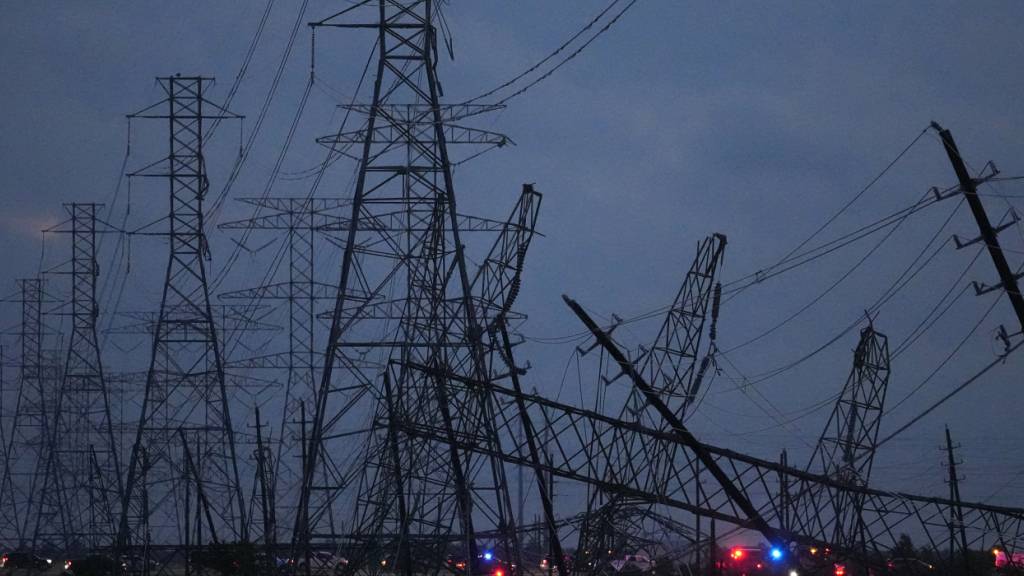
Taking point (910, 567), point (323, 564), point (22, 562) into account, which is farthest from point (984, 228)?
point (22, 562)

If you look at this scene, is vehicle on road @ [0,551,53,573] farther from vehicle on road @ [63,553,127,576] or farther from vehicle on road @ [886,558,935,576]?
vehicle on road @ [886,558,935,576]

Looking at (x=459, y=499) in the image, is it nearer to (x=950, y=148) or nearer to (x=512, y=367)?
(x=512, y=367)

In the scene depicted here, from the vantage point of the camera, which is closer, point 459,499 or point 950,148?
point 950,148

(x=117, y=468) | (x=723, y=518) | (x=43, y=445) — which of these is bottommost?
(x=723, y=518)

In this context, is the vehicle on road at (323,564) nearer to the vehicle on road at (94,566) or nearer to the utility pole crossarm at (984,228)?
the vehicle on road at (94,566)

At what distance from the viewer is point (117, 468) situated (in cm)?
7212

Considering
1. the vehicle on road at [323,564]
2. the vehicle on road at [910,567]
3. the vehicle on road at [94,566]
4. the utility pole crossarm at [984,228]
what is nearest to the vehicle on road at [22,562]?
the vehicle on road at [94,566]

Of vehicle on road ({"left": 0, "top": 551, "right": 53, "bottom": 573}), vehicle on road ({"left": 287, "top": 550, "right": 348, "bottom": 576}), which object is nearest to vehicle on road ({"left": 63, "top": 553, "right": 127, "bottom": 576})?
vehicle on road ({"left": 287, "top": 550, "right": 348, "bottom": 576})

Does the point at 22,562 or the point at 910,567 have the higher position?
the point at 22,562

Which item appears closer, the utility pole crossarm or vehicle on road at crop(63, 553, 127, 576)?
the utility pole crossarm

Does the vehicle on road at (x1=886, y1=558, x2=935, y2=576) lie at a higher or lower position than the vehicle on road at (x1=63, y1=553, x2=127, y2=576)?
lower

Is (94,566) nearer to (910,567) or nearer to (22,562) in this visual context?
(22,562)

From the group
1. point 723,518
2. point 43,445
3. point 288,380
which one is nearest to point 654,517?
point 723,518

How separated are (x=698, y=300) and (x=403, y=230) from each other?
31.3 feet
